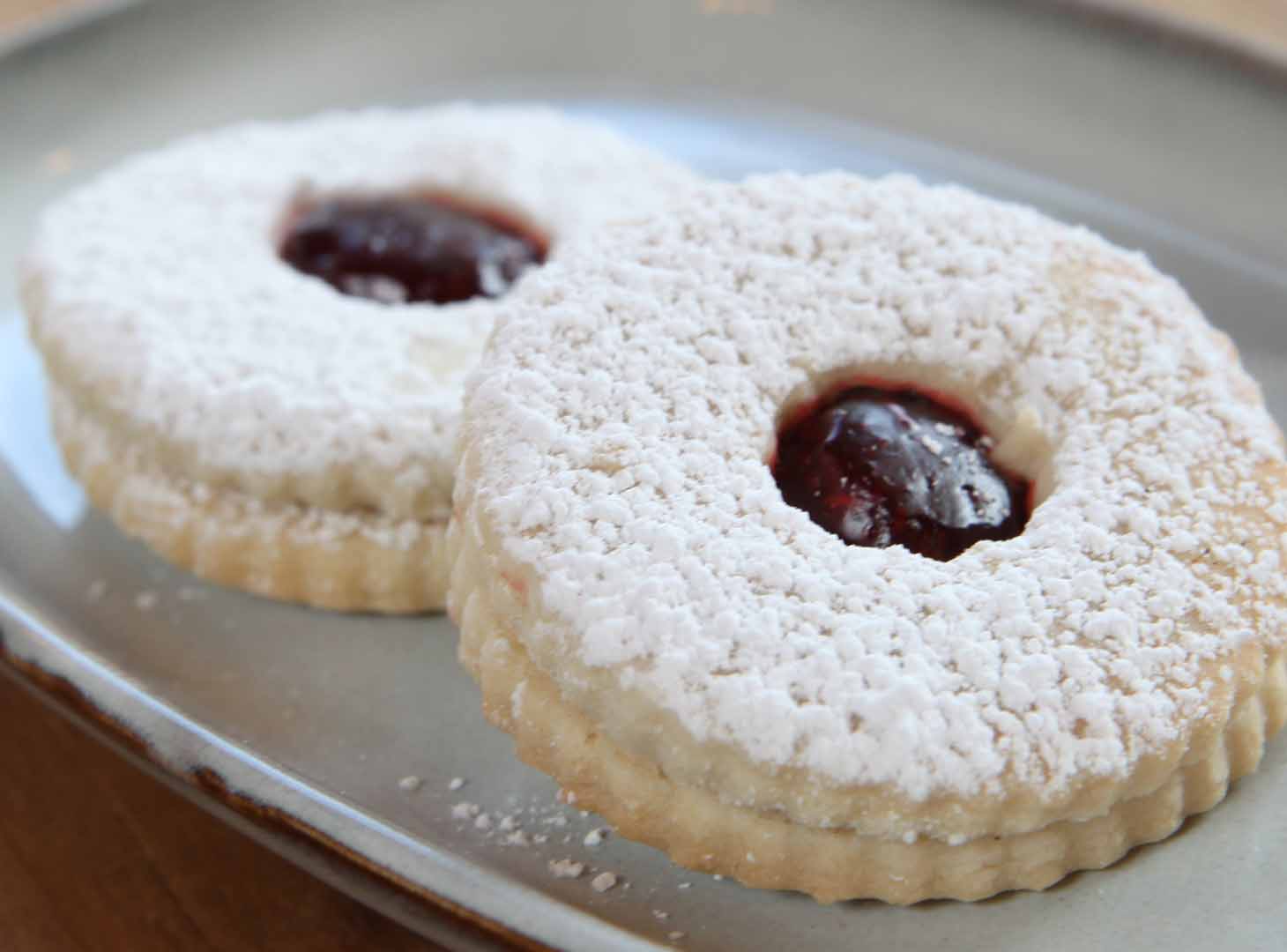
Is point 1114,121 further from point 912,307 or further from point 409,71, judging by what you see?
point 409,71

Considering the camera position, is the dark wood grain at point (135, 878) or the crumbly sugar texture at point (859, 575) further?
the dark wood grain at point (135, 878)

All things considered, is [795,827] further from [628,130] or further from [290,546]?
[628,130]

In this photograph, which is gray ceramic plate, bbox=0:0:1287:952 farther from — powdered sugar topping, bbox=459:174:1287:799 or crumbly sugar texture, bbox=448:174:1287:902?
powdered sugar topping, bbox=459:174:1287:799

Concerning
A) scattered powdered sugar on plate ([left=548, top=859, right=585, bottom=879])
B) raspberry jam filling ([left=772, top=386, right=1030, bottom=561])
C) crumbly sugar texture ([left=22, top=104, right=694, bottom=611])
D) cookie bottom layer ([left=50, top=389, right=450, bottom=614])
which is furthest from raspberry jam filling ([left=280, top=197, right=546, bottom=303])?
scattered powdered sugar on plate ([left=548, top=859, right=585, bottom=879])

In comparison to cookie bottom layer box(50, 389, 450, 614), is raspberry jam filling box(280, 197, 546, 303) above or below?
above

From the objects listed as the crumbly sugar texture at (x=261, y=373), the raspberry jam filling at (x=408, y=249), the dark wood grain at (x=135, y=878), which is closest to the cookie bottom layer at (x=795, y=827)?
the dark wood grain at (x=135, y=878)

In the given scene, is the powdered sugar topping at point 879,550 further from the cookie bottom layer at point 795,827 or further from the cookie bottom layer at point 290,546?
the cookie bottom layer at point 290,546

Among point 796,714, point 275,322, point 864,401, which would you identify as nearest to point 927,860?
point 796,714
